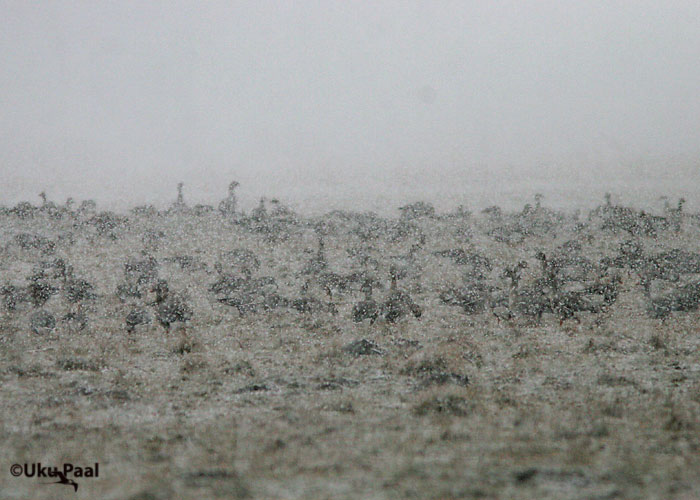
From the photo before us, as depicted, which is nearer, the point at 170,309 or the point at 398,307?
the point at 170,309

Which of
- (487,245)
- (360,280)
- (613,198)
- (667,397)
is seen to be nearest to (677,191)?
(613,198)

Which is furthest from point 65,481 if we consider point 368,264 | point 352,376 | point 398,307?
point 368,264

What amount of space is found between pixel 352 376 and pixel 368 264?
39.6ft

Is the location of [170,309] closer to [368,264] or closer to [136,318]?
[136,318]

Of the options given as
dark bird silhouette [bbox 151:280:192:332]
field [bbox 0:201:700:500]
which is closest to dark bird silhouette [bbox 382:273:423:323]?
field [bbox 0:201:700:500]

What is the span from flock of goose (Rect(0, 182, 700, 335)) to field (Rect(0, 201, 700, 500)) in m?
0.17

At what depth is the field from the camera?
741 centimetres

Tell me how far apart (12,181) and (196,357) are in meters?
39.8

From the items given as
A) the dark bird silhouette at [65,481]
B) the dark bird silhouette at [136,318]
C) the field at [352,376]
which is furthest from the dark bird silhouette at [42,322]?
the dark bird silhouette at [65,481]

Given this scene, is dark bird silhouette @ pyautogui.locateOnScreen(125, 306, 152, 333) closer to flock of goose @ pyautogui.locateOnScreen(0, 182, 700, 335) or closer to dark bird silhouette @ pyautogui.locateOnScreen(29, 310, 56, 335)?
flock of goose @ pyautogui.locateOnScreen(0, 182, 700, 335)

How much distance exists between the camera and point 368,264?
82.4 ft

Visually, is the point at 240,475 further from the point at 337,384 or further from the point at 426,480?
the point at 337,384

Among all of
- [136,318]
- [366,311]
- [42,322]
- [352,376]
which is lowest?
[352,376]

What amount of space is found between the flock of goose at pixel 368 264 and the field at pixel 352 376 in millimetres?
173
